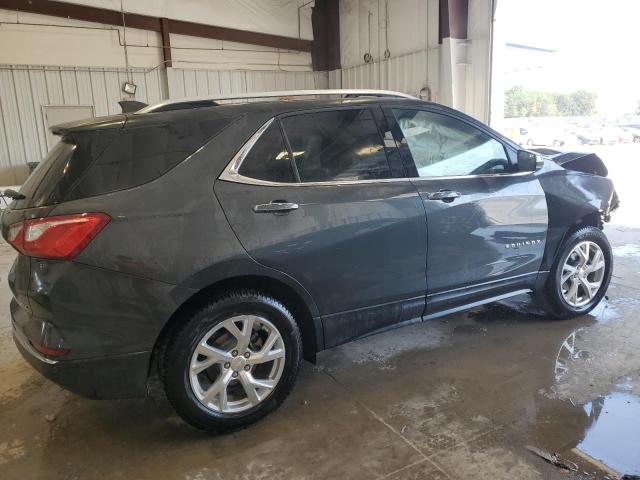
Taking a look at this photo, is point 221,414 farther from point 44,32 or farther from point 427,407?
point 44,32

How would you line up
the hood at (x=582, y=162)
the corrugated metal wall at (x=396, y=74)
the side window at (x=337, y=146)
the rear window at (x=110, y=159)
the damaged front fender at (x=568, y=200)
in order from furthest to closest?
1. the corrugated metal wall at (x=396, y=74)
2. the hood at (x=582, y=162)
3. the damaged front fender at (x=568, y=200)
4. the side window at (x=337, y=146)
5. the rear window at (x=110, y=159)

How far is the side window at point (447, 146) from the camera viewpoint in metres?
3.01

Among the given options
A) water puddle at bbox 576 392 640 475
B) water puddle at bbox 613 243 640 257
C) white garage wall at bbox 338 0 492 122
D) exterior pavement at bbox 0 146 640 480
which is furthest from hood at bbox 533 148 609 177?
white garage wall at bbox 338 0 492 122

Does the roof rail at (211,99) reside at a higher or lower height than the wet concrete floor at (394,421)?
higher

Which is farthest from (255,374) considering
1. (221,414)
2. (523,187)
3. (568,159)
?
(568,159)

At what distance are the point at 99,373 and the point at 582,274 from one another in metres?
3.40

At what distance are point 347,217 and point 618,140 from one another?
1219 centimetres

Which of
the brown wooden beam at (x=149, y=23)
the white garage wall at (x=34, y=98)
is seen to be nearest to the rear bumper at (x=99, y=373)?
the white garage wall at (x=34, y=98)

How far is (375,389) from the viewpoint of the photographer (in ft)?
9.66

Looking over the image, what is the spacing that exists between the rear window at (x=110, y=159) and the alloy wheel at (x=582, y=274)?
2.83 m

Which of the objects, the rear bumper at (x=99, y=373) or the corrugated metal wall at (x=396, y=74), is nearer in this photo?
the rear bumper at (x=99, y=373)

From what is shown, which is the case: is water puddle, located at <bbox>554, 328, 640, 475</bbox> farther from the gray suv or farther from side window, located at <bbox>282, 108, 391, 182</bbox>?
side window, located at <bbox>282, 108, 391, 182</bbox>

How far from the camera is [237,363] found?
2.47 meters

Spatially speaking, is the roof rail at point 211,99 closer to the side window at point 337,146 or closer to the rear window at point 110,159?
the side window at point 337,146
